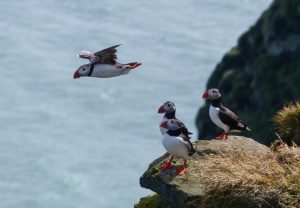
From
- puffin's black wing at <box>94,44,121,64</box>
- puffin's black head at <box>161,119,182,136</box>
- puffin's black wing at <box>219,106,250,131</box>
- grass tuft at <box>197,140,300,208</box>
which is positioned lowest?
grass tuft at <box>197,140,300,208</box>

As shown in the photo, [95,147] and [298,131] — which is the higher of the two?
[95,147]

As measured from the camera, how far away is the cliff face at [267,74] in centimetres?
12181

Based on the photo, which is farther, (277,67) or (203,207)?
(277,67)

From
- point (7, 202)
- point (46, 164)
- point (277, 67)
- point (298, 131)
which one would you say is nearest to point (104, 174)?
point (46, 164)

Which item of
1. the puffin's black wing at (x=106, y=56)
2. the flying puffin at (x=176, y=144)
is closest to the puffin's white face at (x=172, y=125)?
the flying puffin at (x=176, y=144)

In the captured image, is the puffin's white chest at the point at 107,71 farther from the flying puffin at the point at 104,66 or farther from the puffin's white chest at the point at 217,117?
the puffin's white chest at the point at 217,117

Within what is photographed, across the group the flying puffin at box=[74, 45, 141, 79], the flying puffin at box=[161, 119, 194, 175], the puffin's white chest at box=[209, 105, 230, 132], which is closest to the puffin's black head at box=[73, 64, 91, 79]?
the flying puffin at box=[74, 45, 141, 79]

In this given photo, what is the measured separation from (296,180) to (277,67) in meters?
107

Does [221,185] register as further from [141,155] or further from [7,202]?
[141,155]

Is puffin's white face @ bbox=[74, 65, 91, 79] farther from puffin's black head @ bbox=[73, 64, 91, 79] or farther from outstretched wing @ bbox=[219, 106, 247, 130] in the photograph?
outstretched wing @ bbox=[219, 106, 247, 130]

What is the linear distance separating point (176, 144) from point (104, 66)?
346cm

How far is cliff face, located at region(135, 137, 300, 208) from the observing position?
20.5m

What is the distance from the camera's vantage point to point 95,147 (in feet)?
647

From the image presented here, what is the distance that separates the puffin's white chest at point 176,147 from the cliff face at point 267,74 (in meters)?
95.7
